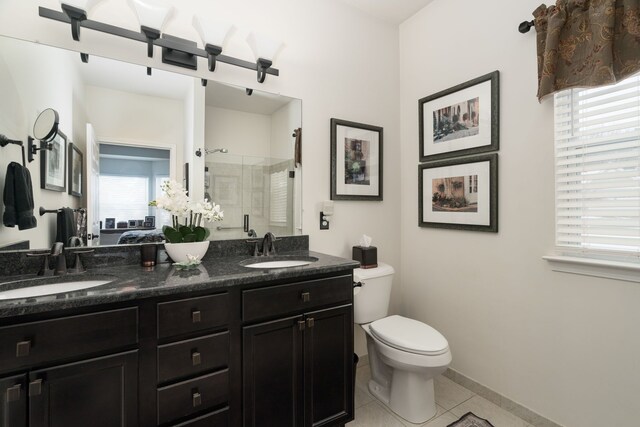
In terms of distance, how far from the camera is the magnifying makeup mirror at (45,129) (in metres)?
1.34

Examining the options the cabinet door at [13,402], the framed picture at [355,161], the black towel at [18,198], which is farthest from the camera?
the framed picture at [355,161]

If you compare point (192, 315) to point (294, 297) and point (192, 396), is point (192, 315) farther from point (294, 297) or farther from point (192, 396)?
point (294, 297)

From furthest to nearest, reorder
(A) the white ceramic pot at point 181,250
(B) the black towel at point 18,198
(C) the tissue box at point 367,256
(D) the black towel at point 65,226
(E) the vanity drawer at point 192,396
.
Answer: (C) the tissue box at point 367,256
(A) the white ceramic pot at point 181,250
(D) the black towel at point 65,226
(B) the black towel at point 18,198
(E) the vanity drawer at point 192,396

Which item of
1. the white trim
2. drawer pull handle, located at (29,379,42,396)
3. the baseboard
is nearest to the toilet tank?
the baseboard

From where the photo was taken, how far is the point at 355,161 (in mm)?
2270

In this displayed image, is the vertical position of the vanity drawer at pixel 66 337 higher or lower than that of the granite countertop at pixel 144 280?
lower

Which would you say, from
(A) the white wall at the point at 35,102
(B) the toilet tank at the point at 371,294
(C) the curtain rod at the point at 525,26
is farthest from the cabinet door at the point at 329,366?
(C) the curtain rod at the point at 525,26

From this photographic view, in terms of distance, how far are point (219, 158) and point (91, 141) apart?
619 millimetres

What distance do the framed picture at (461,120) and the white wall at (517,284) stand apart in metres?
0.06

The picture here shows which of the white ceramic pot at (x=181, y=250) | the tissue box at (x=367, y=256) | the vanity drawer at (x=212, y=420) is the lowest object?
the vanity drawer at (x=212, y=420)

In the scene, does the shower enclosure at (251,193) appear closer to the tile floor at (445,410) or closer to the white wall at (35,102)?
the white wall at (35,102)

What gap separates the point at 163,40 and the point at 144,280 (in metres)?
1.23

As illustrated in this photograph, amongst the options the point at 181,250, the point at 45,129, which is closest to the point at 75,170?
the point at 45,129

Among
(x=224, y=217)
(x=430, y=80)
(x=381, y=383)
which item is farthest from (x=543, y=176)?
(x=224, y=217)
